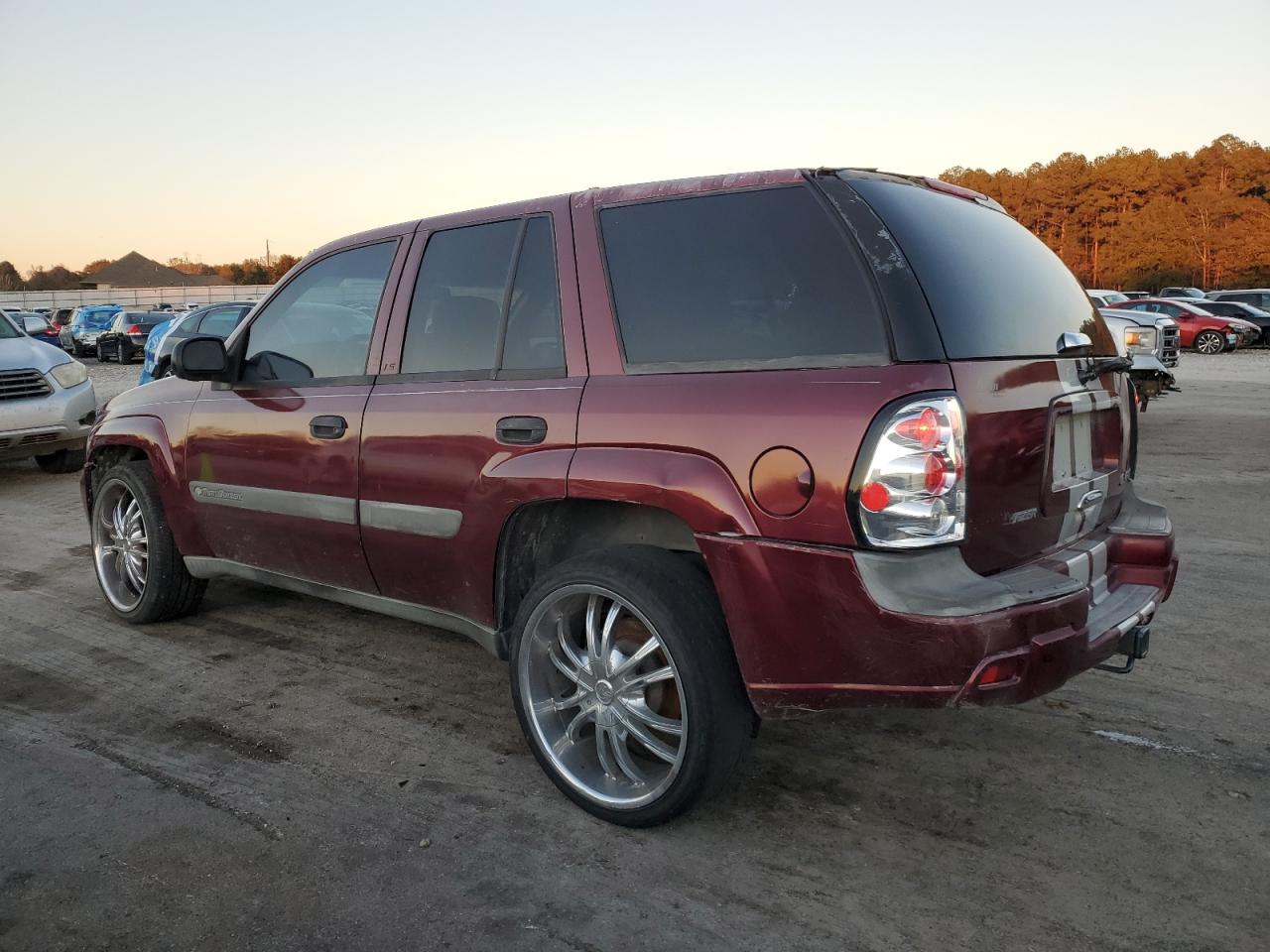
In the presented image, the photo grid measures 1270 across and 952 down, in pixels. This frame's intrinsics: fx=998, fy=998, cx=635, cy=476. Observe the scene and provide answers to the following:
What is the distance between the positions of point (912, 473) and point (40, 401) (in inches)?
378

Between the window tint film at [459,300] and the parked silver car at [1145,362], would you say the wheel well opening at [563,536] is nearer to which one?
the window tint film at [459,300]

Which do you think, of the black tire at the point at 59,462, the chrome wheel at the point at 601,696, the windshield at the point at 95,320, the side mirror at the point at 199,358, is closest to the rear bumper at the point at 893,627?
the chrome wheel at the point at 601,696

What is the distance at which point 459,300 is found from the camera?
3580 mm

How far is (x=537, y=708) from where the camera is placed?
317 cm

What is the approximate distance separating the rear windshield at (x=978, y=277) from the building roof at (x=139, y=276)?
106 meters

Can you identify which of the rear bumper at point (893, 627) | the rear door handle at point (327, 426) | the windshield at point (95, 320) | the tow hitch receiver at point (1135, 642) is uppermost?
the windshield at point (95, 320)

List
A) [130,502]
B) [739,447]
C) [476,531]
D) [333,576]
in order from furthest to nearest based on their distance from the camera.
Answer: [130,502] < [333,576] < [476,531] < [739,447]

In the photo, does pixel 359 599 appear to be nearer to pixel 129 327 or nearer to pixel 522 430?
pixel 522 430

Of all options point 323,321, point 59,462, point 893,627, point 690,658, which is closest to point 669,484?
point 690,658

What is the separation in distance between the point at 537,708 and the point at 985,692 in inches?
54.7

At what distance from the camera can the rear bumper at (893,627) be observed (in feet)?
7.88

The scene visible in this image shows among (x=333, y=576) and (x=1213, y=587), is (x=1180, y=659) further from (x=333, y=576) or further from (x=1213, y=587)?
(x=333, y=576)

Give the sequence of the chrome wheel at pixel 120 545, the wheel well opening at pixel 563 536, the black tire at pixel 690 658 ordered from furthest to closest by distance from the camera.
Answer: the chrome wheel at pixel 120 545, the wheel well opening at pixel 563 536, the black tire at pixel 690 658

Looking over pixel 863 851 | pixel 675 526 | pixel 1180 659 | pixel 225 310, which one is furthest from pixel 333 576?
pixel 225 310
